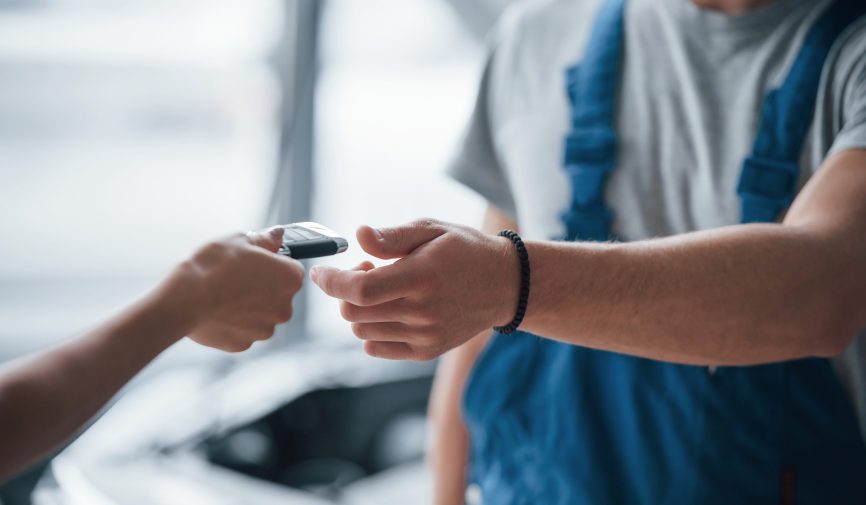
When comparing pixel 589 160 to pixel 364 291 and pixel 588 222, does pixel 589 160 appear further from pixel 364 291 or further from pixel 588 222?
pixel 364 291

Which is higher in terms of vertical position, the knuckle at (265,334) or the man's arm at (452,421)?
the knuckle at (265,334)

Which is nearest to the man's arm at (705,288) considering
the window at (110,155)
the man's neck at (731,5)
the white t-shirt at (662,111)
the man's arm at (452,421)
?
the white t-shirt at (662,111)

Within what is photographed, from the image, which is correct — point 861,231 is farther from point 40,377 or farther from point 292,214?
point 292,214

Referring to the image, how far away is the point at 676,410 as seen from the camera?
0.88 meters

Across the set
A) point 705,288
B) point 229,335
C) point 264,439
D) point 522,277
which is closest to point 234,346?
point 229,335

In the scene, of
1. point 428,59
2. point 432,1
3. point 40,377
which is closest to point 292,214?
point 432,1

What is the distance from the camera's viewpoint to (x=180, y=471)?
4.26 feet

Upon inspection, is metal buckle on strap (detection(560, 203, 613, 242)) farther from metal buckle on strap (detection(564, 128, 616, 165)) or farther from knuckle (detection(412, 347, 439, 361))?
knuckle (detection(412, 347, 439, 361))

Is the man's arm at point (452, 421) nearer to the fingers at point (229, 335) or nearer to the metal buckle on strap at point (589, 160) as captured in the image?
the metal buckle on strap at point (589, 160)

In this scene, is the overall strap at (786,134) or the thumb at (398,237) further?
the overall strap at (786,134)

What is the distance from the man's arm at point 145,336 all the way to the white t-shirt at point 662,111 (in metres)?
0.42

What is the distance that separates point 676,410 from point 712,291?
185 mm

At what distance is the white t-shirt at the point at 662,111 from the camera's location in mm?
878

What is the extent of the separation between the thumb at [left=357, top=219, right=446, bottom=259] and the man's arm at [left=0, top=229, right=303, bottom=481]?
0.07 m
